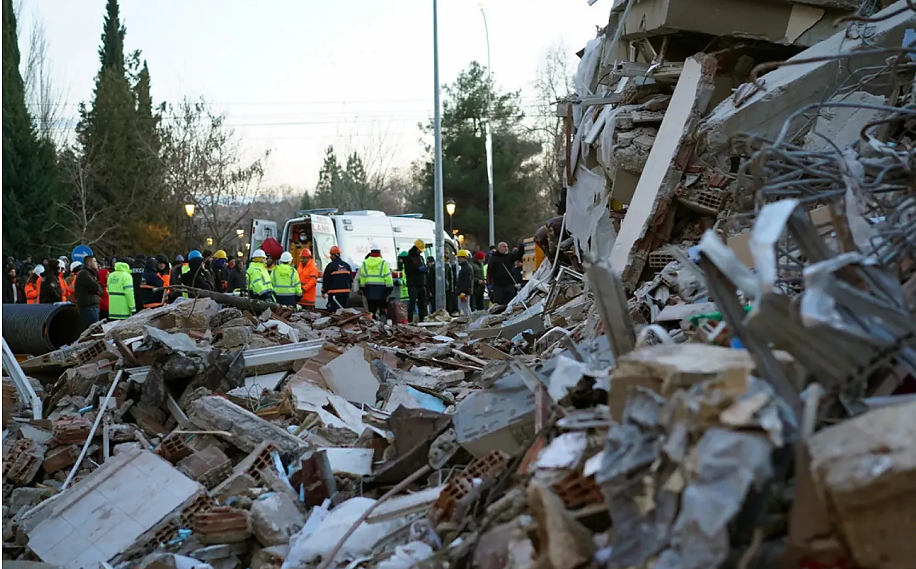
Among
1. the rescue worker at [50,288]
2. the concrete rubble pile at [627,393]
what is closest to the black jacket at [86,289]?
the rescue worker at [50,288]

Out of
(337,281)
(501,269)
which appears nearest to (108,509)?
(337,281)

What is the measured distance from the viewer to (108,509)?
5.22 metres

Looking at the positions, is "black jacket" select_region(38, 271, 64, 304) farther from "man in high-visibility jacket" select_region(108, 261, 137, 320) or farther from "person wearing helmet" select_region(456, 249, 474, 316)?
"person wearing helmet" select_region(456, 249, 474, 316)

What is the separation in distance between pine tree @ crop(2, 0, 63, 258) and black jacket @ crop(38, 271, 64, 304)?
16539 mm

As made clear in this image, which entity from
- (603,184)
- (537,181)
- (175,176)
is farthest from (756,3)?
(537,181)

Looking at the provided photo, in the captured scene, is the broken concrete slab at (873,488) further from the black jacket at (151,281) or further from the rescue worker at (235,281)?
the rescue worker at (235,281)

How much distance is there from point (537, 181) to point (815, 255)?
3901cm

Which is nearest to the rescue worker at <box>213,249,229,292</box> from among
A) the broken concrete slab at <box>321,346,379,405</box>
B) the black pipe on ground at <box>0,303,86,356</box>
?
the black pipe on ground at <box>0,303,86,356</box>

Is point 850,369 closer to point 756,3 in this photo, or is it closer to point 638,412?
point 638,412

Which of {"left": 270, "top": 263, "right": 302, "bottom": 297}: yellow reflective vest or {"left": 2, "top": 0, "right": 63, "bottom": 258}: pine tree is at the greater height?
{"left": 2, "top": 0, "right": 63, "bottom": 258}: pine tree

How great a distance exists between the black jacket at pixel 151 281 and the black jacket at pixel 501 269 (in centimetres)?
651

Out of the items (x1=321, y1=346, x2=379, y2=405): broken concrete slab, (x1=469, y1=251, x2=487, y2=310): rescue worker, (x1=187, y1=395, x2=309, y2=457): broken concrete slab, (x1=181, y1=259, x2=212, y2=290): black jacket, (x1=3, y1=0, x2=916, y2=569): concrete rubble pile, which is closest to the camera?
(x1=3, y1=0, x2=916, y2=569): concrete rubble pile

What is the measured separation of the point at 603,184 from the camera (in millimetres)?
11750

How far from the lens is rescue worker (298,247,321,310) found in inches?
565
